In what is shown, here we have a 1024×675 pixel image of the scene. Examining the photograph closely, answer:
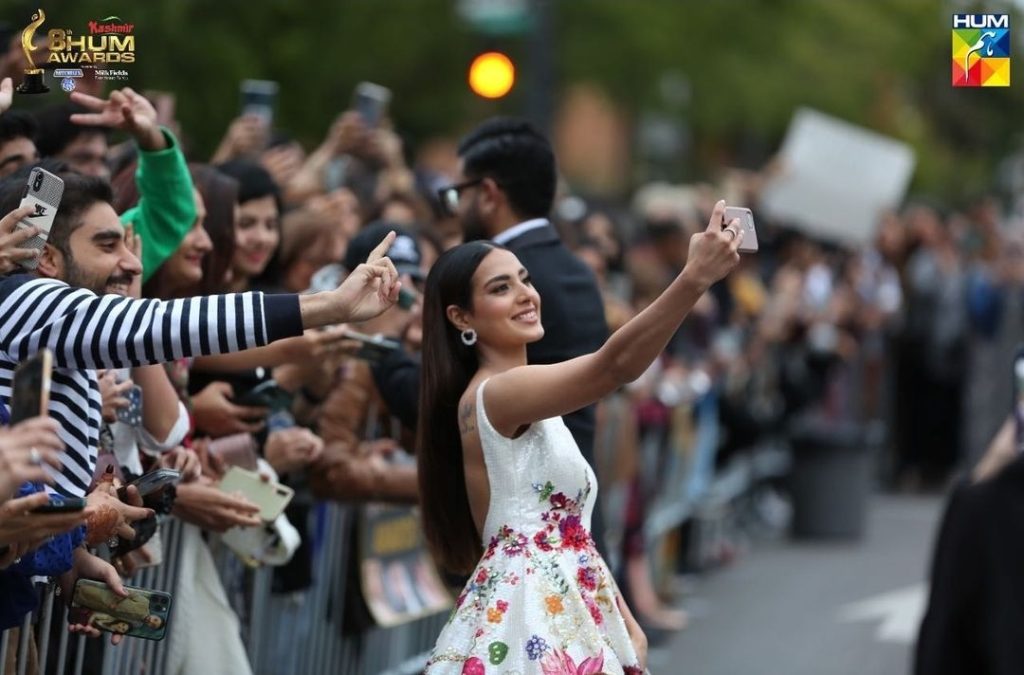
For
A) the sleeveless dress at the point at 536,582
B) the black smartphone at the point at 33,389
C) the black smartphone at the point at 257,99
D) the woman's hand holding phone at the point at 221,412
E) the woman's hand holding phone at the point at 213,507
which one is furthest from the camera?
the black smartphone at the point at 257,99

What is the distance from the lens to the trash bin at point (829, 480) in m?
15.3

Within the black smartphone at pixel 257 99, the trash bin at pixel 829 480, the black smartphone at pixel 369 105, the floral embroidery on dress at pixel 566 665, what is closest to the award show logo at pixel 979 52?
the floral embroidery on dress at pixel 566 665

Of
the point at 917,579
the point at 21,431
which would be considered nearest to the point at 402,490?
the point at 21,431


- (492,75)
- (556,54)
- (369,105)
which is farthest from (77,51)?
(556,54)

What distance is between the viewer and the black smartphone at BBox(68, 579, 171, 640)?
16.1 ft

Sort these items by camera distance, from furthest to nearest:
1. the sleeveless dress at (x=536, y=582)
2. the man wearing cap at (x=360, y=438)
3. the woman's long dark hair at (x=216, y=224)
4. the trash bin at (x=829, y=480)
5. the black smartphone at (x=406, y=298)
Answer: the trash bin at (x=829, y=480), the man wearing cap at (x=360, y=438), the black smartphone at (x=406, y=298), the woman's long dark hair at (x=216, y=224), the sleeveless dress at (x=536, y=582)

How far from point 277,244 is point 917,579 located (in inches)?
288

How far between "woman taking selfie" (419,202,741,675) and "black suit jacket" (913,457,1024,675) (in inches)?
38.1

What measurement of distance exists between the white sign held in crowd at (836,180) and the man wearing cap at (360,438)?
9.78m

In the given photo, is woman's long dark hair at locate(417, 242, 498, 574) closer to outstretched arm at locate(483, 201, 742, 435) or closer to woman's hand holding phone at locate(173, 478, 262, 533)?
outstretched arm at locate(483, 201, 742, 435)

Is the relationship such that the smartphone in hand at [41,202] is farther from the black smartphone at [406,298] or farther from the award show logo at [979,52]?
the award show logo at [979,52]

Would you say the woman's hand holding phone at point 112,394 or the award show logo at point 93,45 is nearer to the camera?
the award show logo at point 93,45

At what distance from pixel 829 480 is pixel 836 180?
280 centimetres

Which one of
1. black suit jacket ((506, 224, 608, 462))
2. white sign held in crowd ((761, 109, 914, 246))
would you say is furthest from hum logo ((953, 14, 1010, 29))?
white sign held in crowd ((761, 109, 914, 246))
